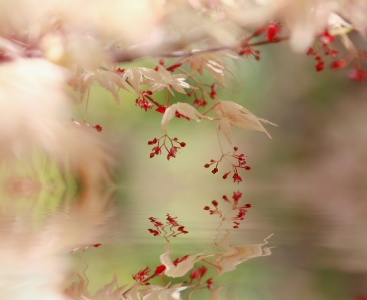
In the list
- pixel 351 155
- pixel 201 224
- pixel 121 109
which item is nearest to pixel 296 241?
pixel 201 224

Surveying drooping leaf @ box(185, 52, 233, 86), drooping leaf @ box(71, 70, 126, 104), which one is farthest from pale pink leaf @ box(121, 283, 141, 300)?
drooping leaf @ box(185, 52, 233, 86)

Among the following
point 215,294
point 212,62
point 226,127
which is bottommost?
point 215,294

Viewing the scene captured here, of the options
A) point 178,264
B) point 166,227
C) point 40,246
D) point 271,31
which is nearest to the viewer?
point 178,264

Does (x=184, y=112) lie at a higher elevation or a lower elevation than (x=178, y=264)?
higher

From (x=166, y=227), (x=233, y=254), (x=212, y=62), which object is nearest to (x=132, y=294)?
(x=233, y=254)

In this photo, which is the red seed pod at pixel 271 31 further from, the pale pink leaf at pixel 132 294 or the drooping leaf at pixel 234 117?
the pale pink leaf at pixel 132 294

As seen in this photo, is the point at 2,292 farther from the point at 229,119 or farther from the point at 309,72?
the point at 309,72

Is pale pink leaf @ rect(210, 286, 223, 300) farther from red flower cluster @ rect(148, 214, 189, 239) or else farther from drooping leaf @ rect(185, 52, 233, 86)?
drooping leaf @ rect(185, 52, 233, 86)

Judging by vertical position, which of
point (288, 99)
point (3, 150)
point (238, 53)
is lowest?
point (3, 150)

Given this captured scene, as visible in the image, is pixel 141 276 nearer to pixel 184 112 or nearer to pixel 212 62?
pixel 184 112
